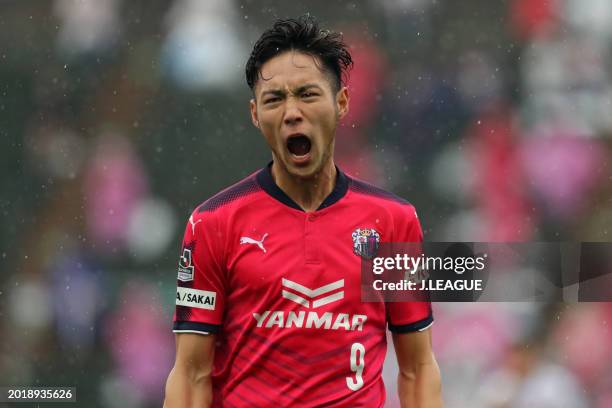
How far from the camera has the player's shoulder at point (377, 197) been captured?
2982mm

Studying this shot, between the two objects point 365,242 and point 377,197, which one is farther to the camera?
point 377,197

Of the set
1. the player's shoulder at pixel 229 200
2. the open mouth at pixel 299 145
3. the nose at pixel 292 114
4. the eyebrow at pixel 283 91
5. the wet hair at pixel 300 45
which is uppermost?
the wet hair at pixel 300 45

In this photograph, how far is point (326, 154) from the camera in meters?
2.89

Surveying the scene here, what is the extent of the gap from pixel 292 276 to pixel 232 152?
3.20 metres

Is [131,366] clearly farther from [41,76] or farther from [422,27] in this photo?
[422,27]

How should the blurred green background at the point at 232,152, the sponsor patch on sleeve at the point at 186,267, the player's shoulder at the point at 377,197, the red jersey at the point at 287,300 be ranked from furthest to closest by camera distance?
the blurred green background at the point at 232,152, the player's shoulder at the point at 377,197, the sponsor patch on sleeve at the point at 186,267, the red jersey at the point at 287,300

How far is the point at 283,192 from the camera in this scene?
2.94 metres

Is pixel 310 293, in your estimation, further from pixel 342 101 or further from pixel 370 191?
pixel 342 101

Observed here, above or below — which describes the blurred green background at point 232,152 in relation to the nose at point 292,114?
above

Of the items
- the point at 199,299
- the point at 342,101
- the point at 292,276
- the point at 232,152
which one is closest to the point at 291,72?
the point at 342,101

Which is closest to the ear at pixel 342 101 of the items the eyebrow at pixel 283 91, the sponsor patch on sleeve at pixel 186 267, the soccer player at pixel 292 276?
the soccer player at pixel 292 276

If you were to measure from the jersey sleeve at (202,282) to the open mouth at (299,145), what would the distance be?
325 mm

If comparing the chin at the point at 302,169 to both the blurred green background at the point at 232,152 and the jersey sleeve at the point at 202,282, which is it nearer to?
the jersey sleeve at the point at 202,282

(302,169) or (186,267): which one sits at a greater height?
(302,169)
